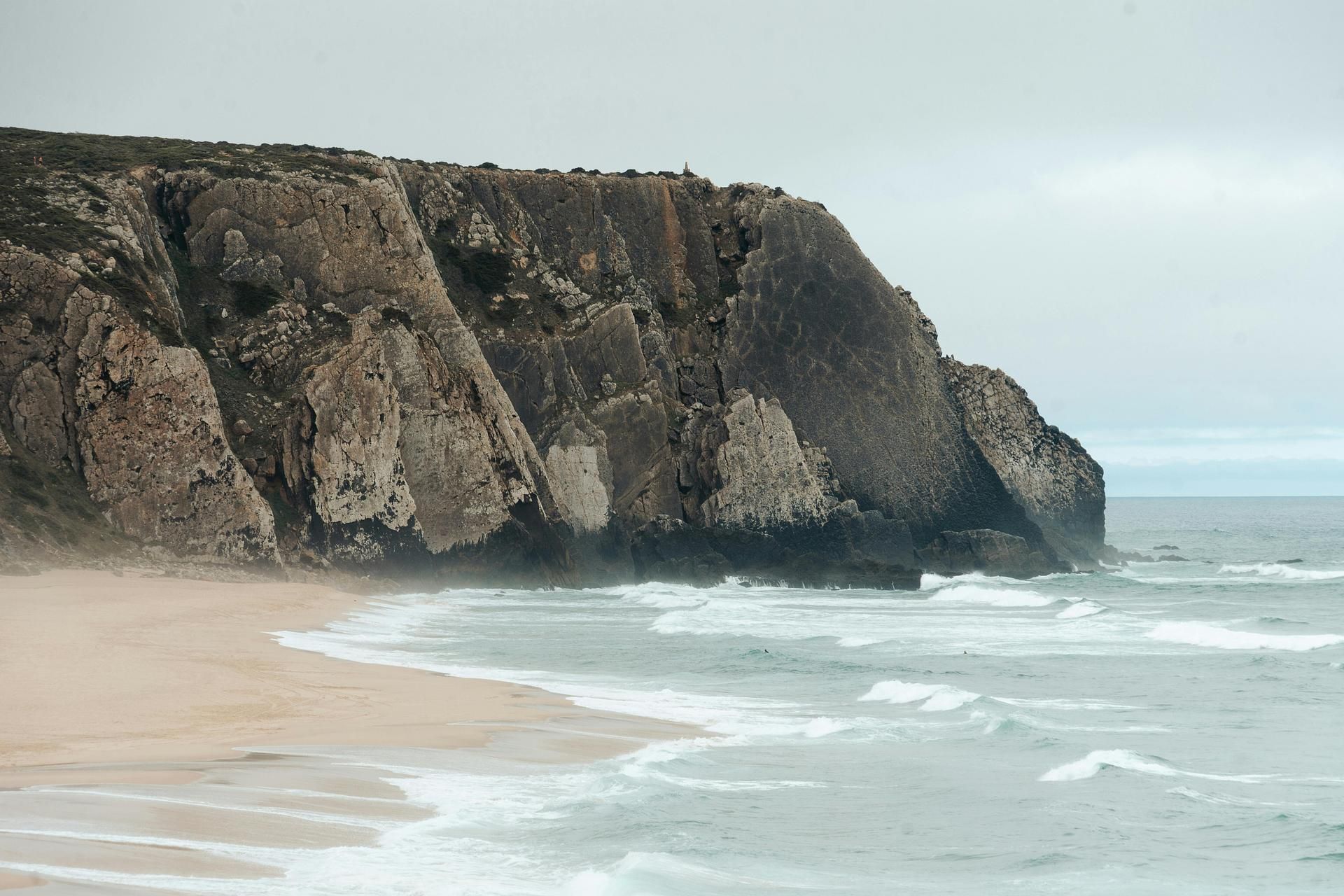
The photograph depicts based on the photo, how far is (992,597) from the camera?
4153 centimetres

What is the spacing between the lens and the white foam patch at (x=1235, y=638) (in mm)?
27875

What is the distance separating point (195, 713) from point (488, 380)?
94.4 feet

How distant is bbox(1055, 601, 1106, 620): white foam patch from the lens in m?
Answer: 34.7

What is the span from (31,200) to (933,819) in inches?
1365

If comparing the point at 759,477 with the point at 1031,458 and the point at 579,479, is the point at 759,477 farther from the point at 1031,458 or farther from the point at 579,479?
the point at 1031,458

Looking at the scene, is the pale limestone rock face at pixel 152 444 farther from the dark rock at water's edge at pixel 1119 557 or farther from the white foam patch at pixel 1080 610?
the dark rock at water's edge at pixel 1119 557

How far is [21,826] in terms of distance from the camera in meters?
8.99

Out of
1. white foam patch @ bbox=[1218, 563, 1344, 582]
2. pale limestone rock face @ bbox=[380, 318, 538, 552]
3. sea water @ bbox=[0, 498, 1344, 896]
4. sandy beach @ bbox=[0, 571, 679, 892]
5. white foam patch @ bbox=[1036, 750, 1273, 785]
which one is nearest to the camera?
sea water @ bbox=[0, 498, 1344, 896]

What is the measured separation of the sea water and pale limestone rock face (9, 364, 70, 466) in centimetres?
956

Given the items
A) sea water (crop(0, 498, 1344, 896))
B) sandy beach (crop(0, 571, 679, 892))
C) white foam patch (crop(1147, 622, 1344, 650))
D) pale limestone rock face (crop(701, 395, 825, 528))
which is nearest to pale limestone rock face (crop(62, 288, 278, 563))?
sea water (crop(0, 498, 1344, 896))

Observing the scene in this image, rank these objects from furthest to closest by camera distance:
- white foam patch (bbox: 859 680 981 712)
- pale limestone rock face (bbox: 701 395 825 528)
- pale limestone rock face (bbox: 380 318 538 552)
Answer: pale limestone rock face (bbox: 701 395 825 528)
pale limestone rock face (bbox: 380 318 538 552)
white foam patch (bbox: 859 680 981 712)

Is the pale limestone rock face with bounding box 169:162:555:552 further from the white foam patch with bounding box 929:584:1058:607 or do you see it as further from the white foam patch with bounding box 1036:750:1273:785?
the white foam patch with bounding box 1036:750:1273:785

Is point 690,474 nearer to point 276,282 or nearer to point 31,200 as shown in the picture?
point 276,282

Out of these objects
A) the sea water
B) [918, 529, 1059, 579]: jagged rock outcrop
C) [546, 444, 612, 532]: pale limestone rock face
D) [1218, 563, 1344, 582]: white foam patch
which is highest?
[546, 444, 612, 532]: pale limestone rock face
